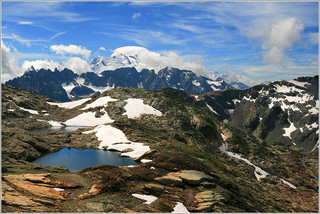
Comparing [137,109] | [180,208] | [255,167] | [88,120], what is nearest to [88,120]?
[88,120]

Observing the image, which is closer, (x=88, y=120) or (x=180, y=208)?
(x=180, y=208)

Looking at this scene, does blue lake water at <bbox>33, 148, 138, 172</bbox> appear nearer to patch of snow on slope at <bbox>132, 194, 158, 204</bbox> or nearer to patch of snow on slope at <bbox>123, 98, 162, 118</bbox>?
patch of snow on slope at <bbox>132, 194, 158, 204</bbox>

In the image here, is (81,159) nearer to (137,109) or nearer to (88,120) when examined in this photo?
(137,109)

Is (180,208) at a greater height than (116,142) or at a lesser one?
lesser

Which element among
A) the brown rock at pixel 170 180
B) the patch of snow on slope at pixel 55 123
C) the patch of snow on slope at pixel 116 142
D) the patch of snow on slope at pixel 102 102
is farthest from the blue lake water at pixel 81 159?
the patch of snow on slope at pixel 102 102

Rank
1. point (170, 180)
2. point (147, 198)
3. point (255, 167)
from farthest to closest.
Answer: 1. point (255, 167)
2. point (170, 180)
3. point (147, 198)

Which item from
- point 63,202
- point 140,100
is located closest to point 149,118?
point 140,100

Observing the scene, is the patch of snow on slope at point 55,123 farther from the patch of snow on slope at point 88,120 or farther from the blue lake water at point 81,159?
the blue lake water at point 81,159

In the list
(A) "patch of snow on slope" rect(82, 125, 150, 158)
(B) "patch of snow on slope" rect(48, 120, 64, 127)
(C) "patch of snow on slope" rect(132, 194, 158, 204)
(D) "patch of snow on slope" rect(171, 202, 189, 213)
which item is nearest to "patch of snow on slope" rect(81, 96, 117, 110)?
(B) "patch of snow on slope" rect(48, 120, 64, 127)
